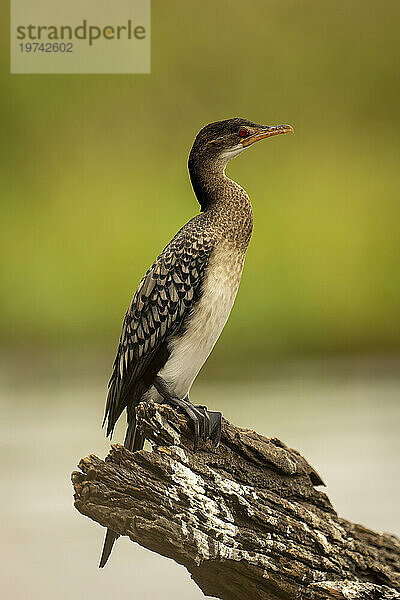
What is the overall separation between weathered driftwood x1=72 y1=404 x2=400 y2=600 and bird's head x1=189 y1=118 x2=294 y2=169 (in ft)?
1.80

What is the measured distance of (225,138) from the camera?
5.49ft

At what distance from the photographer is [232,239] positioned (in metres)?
1.65

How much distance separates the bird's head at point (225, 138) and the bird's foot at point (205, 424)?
0.53 metres

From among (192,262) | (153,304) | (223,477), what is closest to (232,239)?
(192,262)

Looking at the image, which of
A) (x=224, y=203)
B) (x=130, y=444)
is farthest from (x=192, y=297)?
(x=130, y=444)

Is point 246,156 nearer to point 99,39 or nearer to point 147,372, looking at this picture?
point 99,39

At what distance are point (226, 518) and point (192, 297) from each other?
17.8 inches

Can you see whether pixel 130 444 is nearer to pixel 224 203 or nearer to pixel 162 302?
pixel 162 302

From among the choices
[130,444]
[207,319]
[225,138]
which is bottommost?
[130,444]

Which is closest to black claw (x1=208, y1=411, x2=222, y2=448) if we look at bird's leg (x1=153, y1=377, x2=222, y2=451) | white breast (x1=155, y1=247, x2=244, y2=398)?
bird's leg (x1=153, y1=377, x2=222, y2=451)

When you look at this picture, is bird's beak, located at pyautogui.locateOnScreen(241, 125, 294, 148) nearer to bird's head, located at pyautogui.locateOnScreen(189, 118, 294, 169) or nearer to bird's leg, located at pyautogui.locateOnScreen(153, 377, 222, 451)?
bird's head, located at pyautogui.locateOnScreen(189, 118, 294, 169)

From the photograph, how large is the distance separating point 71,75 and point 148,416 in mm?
2106

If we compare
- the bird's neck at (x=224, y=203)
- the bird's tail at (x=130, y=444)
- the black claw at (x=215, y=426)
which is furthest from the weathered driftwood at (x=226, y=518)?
the bird's neck at (x=224, y=203)

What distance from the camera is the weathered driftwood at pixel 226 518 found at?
1.50 meters
